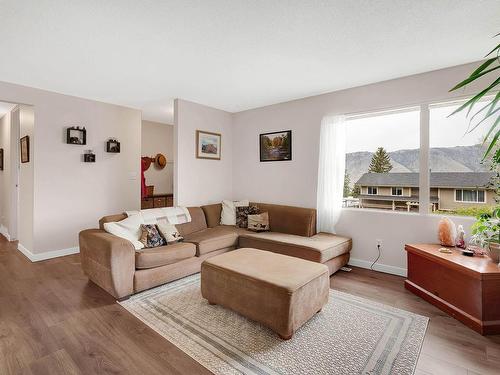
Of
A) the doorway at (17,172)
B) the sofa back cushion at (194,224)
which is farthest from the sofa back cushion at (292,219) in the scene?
the doorway at (17,172)

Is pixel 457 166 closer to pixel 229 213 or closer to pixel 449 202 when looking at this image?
pixel 449 202

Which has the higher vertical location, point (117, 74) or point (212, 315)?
point (117, 74)

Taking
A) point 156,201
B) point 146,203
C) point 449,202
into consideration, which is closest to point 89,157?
point 146,203

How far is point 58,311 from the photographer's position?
2.45 metres

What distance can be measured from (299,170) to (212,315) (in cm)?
265

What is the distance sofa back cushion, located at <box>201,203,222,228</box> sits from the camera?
4.35 metres

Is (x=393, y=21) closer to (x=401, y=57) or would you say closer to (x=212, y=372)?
(x=401, y=57)

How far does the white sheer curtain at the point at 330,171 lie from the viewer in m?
3.78

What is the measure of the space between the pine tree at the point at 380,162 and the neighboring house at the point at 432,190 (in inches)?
2.7

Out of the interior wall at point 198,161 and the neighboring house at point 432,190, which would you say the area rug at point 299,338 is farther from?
the interior wall at point 198,161

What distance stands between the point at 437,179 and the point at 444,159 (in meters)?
0.25

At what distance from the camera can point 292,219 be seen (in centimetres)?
400

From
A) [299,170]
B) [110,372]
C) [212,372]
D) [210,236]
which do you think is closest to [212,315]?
[212,372]

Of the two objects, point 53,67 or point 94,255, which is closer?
point 94,255
